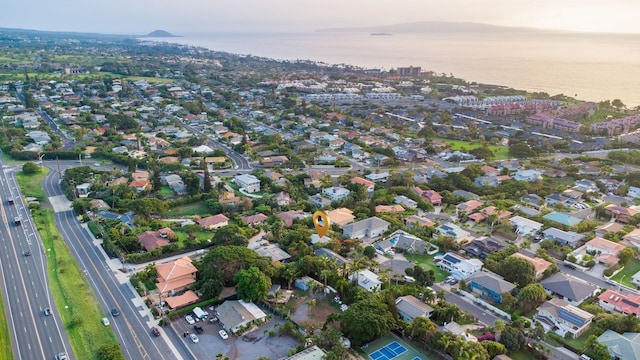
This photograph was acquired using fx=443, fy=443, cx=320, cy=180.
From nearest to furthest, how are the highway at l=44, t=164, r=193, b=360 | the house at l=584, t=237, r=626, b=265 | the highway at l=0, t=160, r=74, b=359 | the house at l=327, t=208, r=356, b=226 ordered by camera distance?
the highway at l=44, t=164, r=193, b=360, the highway at l=0, t=160, r=74, b=359, the house at l=584, t=237, r=626, b=265, the house at l=327, t=208, r=356, b=226

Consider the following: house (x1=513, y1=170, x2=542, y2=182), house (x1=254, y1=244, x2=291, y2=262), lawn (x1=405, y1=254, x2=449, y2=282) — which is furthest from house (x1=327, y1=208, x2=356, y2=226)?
house (x1=513, y1=170, x2=542, y2=182)

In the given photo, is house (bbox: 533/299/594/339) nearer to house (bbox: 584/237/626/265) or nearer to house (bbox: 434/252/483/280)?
house (bbox: 434/252/483/280)

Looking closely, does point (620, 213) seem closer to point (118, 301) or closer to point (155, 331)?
point (155, 331)

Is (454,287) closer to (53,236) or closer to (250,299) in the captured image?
(250,299)

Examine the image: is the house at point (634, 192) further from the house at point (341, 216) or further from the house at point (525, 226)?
the house at point (341, 216)

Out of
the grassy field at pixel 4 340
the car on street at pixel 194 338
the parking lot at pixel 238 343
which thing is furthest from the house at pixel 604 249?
the grassy field at pixel 4 340

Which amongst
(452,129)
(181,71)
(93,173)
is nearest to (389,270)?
(93,173)

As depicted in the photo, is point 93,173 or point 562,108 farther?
point 562,108
